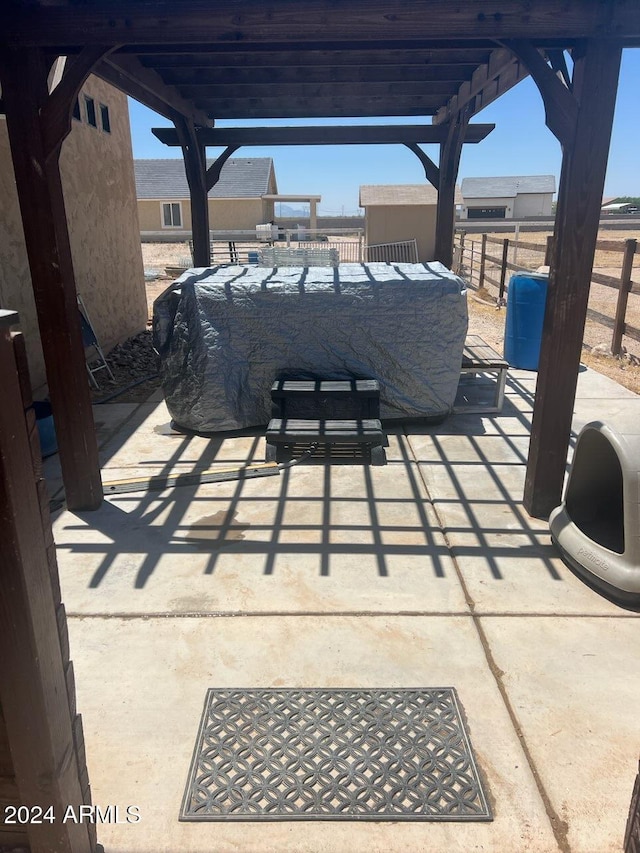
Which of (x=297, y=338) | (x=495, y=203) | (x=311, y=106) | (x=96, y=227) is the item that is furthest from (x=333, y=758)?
(x=495, y=203)

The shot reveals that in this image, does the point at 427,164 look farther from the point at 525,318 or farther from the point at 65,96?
the point at 65,96

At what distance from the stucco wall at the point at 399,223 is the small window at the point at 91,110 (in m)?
11.8

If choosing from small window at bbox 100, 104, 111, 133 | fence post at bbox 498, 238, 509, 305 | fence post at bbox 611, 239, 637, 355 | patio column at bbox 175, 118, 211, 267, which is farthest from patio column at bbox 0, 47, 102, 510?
fence post at bbox 498, 238, 509, 305

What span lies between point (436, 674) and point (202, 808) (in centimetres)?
112

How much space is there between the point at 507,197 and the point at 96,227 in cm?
5100

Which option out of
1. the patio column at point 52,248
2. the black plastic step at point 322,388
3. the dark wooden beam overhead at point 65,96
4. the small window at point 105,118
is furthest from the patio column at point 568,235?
the small window at point 105,118

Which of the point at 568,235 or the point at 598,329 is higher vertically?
the point at 568,235

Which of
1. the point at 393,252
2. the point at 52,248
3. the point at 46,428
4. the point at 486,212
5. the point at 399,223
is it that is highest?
the point at 486,212

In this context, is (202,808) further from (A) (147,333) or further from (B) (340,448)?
(A) (147,333)

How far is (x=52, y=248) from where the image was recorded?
3.64m

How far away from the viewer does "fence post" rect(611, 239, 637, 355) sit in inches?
297

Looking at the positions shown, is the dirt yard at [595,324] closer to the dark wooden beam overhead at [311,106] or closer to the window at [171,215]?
the dark wooden beam overhead at [311,106]

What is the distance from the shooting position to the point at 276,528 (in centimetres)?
393

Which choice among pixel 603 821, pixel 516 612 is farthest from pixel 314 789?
pixel 516 612
